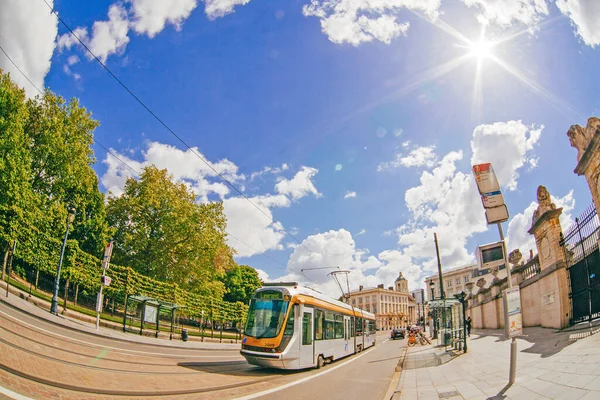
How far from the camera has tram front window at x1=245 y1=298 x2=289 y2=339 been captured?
34.2ft

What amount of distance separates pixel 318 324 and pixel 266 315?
2.68 meters

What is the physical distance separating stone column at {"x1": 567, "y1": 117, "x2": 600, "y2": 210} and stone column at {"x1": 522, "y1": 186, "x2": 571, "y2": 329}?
3.54 m

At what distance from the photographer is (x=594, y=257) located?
10797 millimetres

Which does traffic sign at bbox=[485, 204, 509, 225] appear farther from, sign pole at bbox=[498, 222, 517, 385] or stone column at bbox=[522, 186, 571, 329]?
stone column at bbox=[522, 186, 571, 329]

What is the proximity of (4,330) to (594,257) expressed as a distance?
1853 cm

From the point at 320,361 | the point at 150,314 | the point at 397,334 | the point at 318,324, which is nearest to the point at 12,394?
the point at 318,324

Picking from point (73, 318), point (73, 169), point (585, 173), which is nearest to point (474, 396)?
point (585, 173)

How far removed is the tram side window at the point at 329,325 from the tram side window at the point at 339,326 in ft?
1.76

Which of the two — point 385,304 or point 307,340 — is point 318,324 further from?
point 385,304

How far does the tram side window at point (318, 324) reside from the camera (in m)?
12.3

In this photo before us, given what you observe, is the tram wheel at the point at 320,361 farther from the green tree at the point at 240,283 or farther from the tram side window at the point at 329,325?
the green tree at the point at 240,283

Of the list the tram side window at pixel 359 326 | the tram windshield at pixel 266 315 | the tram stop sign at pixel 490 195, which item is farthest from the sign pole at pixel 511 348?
the tram side window at pixel 359 326

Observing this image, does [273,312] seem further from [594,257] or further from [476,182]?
[594,257]

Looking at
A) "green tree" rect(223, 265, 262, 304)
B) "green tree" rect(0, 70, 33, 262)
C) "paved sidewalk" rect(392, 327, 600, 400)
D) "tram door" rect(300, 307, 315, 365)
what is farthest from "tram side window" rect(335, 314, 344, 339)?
"green tree" rect(223, 265, 262, 304)
